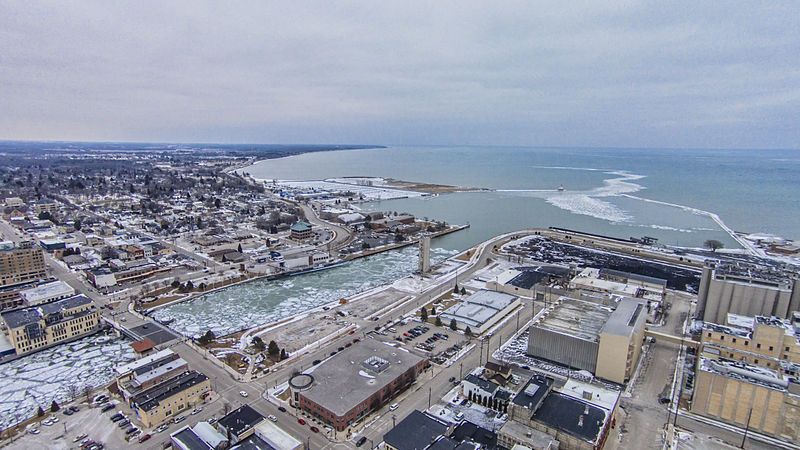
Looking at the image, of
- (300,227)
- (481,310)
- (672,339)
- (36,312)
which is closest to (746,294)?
(672,339)

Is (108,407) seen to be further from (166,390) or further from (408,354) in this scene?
(408,354)

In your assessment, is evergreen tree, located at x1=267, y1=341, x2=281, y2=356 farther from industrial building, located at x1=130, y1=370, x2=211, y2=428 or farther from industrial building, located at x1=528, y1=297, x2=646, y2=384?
industrial building, located at x1=528, y1=297, x2=646, y2=384

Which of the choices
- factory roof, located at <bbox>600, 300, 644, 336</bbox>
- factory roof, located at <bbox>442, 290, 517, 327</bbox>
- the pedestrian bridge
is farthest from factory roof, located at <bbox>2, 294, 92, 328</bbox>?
the pedestrian bridge

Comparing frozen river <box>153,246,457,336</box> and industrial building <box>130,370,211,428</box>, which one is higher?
industrial building <box>130,370,211,428</box>

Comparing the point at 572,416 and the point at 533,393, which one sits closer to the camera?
the point at 572,416

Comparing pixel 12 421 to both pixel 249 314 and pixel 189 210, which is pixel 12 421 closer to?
pixel 249 314

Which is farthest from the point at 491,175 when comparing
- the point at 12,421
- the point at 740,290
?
the point at 12,421

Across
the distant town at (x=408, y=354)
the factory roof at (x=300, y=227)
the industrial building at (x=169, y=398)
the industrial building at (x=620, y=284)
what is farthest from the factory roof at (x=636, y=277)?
the factory roof at (x=300, y=227)
